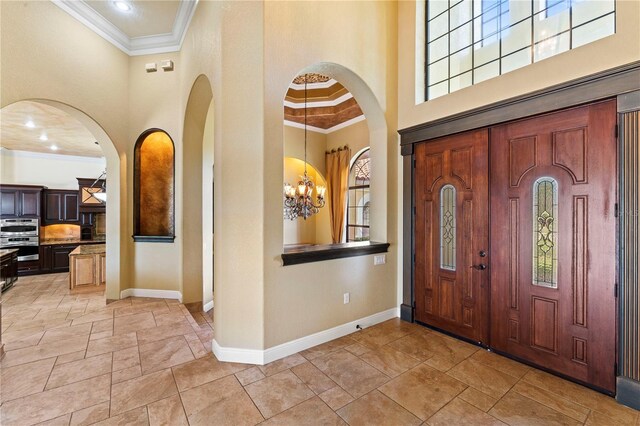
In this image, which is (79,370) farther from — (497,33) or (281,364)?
(497,33)

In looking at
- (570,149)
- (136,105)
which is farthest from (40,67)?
(570,149)

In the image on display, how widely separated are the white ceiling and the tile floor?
3.88 m

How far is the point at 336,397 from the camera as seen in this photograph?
2.21 meters

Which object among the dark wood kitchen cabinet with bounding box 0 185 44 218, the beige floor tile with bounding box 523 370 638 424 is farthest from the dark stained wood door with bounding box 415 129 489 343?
the dark wood kitchen cabinet with bounding box 0 185 44 218

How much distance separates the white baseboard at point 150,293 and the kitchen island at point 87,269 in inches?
46.1

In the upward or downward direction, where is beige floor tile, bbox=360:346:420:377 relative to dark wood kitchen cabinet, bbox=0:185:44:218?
downward

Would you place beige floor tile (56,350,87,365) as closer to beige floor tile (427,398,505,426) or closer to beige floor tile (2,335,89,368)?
beige floor tile (2,335,89,368)

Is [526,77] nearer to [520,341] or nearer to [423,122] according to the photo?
[423,122]

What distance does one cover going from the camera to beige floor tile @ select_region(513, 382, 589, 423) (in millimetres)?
2043

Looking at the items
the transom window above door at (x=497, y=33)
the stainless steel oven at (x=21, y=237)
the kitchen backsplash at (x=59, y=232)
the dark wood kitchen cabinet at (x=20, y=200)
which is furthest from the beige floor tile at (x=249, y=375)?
the dark wood kitchen cabinet at (x=20, y=200)

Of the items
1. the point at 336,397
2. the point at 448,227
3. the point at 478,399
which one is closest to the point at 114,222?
the point at 336,397

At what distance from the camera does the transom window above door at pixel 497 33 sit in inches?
101

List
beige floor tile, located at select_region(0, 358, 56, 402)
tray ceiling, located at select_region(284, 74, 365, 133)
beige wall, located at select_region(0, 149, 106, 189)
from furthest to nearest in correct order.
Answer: beige wall, located at select_region(0, 149, 106, 189), tray ceiling, located at select_region(284, 74, 365, 133), beige floor tile, located at select_region(0, 358, 56, 402)

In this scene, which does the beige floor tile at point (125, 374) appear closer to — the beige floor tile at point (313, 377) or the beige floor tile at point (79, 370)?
the beige floor tile at point (79, 370)
